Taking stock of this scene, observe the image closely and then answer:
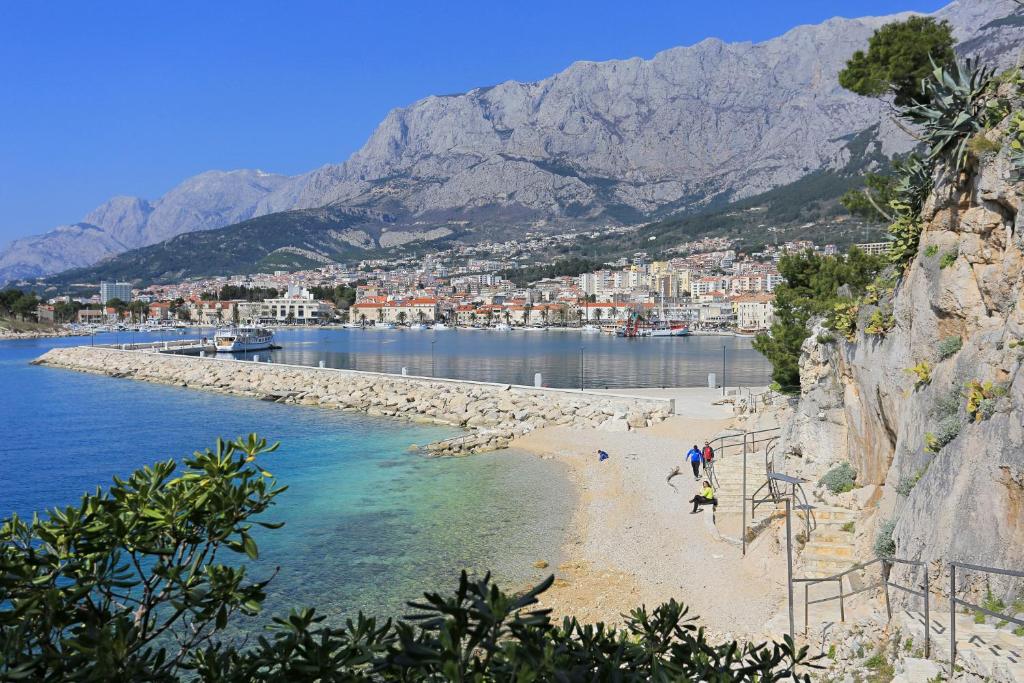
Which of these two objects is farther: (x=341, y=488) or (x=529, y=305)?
(x=529, y=305)

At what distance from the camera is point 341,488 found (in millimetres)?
19750

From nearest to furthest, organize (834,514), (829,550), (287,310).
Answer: (829,550) → (834,514) → (287,310)

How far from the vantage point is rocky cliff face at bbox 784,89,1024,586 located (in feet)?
23.0

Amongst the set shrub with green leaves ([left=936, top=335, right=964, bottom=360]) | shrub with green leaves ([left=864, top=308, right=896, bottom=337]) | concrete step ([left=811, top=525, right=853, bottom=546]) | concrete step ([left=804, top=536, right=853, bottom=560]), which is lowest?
concrete step ([left=804, top=536, right=853, bottom=560])

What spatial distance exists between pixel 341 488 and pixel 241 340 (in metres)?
63.6

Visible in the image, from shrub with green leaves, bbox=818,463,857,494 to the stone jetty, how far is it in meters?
13.0

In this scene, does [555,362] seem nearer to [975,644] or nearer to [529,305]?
[975,644]

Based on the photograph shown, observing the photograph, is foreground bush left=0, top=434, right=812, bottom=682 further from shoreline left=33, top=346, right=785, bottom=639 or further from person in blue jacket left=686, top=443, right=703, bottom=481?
person in blue jacket left=686, top=443, right=703, bottom=481

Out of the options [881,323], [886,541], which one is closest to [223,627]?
[886,541]

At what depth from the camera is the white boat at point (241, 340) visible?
76.3 m

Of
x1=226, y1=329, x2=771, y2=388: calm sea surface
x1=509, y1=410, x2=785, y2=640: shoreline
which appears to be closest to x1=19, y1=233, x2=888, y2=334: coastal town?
x1=226, y1=329, x2=771, y2=388: calm sea surface

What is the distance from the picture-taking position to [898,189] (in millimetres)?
11492

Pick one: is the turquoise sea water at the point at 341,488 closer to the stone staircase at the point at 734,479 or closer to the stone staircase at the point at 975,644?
the stone staircase at the point at 734,479

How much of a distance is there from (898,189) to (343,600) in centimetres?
1076
